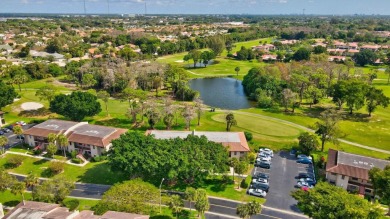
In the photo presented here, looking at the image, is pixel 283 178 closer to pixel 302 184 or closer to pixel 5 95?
pixel 302 184

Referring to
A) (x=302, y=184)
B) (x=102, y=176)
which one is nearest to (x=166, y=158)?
(x=102, y=176)

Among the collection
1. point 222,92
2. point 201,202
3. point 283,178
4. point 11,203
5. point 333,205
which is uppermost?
point 333,205

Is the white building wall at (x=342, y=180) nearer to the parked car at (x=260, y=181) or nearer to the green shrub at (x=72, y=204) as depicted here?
the parked car at (x=260, y=181)

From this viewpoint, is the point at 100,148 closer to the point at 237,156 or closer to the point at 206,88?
the point at 237,156

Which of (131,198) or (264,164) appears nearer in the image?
(131,198)

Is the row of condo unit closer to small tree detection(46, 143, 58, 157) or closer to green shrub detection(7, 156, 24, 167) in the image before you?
small tree detection(46, 143, 58, 157)

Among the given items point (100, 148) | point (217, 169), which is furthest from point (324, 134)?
point (100, 148)

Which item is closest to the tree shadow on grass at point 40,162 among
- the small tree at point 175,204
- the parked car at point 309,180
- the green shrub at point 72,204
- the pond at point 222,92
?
the green shrub at point 72,204
